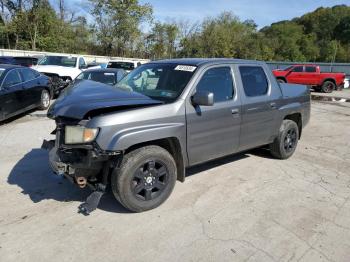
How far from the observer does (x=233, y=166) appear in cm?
599

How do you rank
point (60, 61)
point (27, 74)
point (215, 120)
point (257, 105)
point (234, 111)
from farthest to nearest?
1. point (60, 61)
2. point (27, 74)
3. point (257, 105)
4. point (234, 111)
5. point (215, 120)

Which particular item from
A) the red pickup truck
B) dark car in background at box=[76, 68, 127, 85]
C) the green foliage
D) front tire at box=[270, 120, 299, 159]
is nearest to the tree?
the green foliage

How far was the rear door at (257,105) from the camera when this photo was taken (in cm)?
533

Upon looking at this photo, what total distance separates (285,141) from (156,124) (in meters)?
3.16

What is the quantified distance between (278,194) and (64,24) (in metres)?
41.5

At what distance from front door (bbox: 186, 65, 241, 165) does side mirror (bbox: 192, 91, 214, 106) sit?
0.35ft

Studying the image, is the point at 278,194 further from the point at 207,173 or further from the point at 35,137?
the point at 35,137

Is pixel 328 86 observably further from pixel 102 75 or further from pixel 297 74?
pixel 102 75

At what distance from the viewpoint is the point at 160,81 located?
4.94 meters

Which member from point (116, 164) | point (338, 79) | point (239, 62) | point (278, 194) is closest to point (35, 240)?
point (116, 164)

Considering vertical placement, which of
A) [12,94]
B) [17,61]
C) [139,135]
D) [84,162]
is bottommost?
[84,162]

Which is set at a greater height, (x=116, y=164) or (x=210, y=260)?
(x=116, y=164)

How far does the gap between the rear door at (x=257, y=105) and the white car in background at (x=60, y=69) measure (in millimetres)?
9277

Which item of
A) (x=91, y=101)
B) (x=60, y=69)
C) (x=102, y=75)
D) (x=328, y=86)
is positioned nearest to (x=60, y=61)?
(x=60, y=69)
